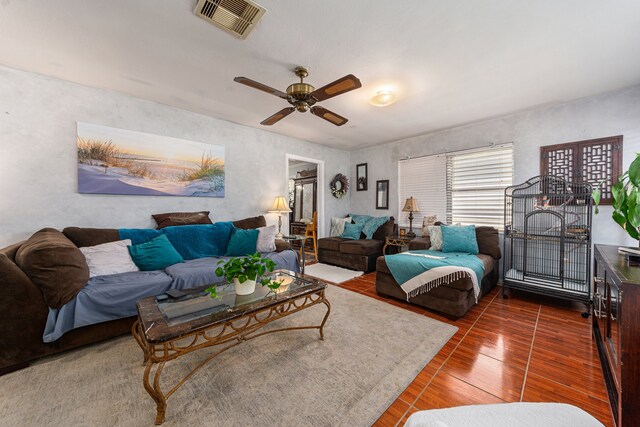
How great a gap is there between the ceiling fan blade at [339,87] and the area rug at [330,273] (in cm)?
265

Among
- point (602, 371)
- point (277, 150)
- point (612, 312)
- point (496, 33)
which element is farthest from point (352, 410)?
point (277, 150)

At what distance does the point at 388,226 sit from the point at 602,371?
323cm

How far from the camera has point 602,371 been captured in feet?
5.61

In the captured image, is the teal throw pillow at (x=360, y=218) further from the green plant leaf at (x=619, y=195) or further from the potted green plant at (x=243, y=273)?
the green plant leaf at (x=619, y=195)

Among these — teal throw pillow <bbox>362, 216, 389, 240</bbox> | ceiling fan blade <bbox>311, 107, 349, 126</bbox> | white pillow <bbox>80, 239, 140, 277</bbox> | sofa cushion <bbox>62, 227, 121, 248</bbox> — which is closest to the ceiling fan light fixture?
ceiling fan blade <bbox>311, 107, 349, 126</bbox>

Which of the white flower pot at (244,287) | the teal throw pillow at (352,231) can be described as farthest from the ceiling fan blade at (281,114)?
the teal throw pillow at (352,231)

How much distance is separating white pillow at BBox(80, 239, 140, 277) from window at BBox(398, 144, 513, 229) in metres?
4.41

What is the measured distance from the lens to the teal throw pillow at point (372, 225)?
4840mm

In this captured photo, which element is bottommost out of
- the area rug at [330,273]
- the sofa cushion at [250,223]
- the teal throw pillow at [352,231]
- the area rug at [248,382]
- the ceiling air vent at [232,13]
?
the area rug at [248,382]

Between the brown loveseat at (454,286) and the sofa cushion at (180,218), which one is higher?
the sofa cushion at (180,218)

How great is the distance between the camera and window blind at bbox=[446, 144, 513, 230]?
12.3ft

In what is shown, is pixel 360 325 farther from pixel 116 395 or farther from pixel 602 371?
pixel 116 395

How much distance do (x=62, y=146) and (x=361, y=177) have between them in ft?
15.6

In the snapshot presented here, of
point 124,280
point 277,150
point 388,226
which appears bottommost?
point 124,280
